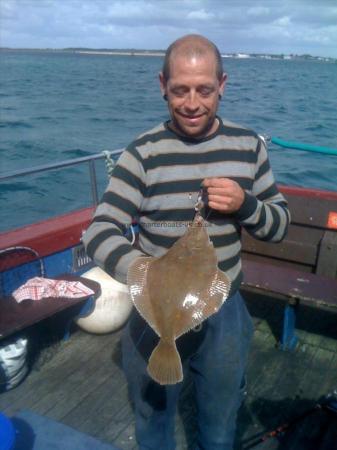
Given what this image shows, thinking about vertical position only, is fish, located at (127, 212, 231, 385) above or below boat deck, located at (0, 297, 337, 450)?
above

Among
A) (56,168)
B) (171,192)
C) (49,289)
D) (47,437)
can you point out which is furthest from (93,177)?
(171,192)

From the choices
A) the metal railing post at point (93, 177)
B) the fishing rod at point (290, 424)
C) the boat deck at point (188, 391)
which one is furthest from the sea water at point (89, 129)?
the fishing rod at point (290, 424)

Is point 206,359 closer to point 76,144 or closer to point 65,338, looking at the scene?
point 65,338

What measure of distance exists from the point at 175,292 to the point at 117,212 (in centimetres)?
52

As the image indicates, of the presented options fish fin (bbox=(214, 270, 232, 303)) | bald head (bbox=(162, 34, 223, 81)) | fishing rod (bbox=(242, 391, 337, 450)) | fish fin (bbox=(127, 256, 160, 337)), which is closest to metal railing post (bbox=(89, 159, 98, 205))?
bald head (bbox=(162, 34, 223, 81))

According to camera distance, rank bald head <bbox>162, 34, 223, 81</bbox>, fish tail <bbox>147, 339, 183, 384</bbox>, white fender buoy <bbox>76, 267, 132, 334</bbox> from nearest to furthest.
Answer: fish tail <bbox>147, 339, 183, 384</bbox> → bald head <bbox>162, 34, 223, 81</bbox> → white fender buoy <bbox>76, 267, 132, 334</bbox>

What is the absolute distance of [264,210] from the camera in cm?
245

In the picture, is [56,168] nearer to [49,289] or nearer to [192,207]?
[49,289]

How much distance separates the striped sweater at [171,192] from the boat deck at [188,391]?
68.2 inches

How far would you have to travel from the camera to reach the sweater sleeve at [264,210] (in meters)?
2.39

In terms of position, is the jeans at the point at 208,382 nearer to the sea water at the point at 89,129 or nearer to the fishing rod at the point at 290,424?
the fishing rod at the point at 290,424

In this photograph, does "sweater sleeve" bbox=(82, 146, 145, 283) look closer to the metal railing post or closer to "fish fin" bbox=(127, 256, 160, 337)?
"fish fin" bbox=(127, 256, 160, 337)

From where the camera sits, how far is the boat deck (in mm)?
3545

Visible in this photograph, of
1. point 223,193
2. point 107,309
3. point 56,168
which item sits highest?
point 223,193
